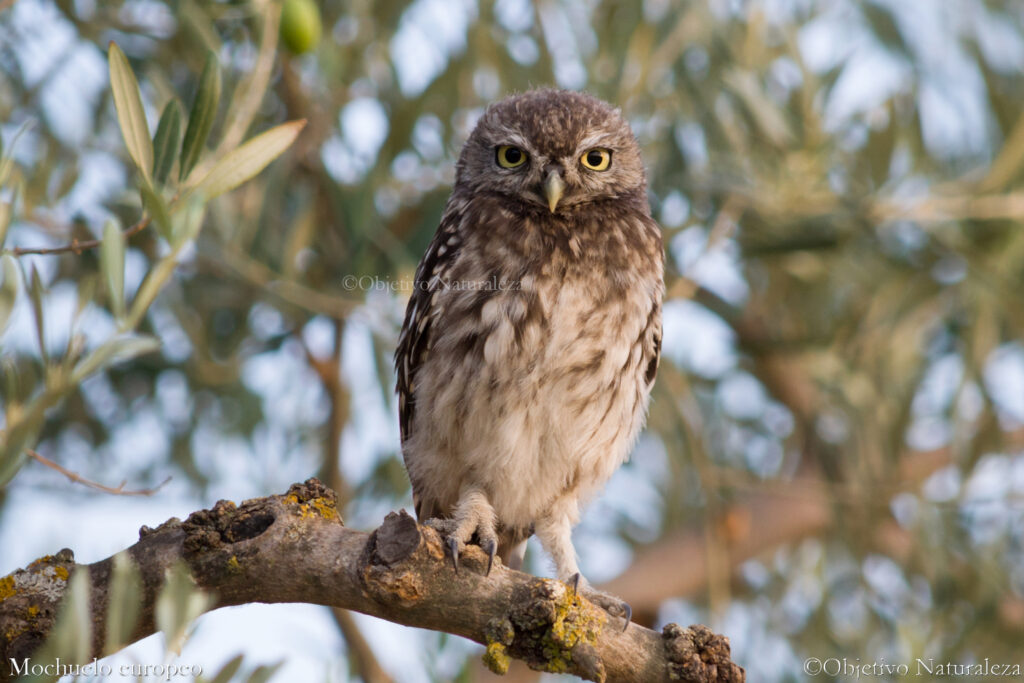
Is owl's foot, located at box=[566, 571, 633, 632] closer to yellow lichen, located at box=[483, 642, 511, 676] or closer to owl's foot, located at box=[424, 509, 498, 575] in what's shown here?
owl's foot, located at box=[424, 509, 498, 575]

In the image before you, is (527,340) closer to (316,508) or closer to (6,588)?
(316,508)

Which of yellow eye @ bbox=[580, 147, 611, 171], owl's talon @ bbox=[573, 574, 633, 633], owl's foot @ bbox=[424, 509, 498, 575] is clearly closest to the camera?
owl's foot @ bbox=[424, 509, 498, 575]

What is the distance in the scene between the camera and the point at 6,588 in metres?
2.32

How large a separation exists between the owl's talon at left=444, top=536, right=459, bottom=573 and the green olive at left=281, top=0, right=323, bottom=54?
1398mm

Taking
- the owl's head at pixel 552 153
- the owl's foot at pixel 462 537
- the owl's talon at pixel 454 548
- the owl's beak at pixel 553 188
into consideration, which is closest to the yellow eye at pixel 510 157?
the owl's head at pixel 552 153

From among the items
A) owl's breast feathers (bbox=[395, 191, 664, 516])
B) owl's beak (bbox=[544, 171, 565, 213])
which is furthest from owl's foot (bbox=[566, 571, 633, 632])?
owl's beak (bbox=[544, 171, 565, 213])

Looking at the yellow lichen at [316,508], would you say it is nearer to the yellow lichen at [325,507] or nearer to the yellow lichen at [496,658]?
the yellow lichen at [325,507]

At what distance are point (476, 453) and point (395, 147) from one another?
1256 millimetres

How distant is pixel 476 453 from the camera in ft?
11.7

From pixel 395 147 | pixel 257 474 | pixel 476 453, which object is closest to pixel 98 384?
pixel 257 474

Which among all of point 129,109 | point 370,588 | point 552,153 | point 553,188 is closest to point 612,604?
point 370,588

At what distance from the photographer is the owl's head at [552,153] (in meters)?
3.77

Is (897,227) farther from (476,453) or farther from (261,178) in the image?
(261,178)

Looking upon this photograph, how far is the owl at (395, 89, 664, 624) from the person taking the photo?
3.47 m
